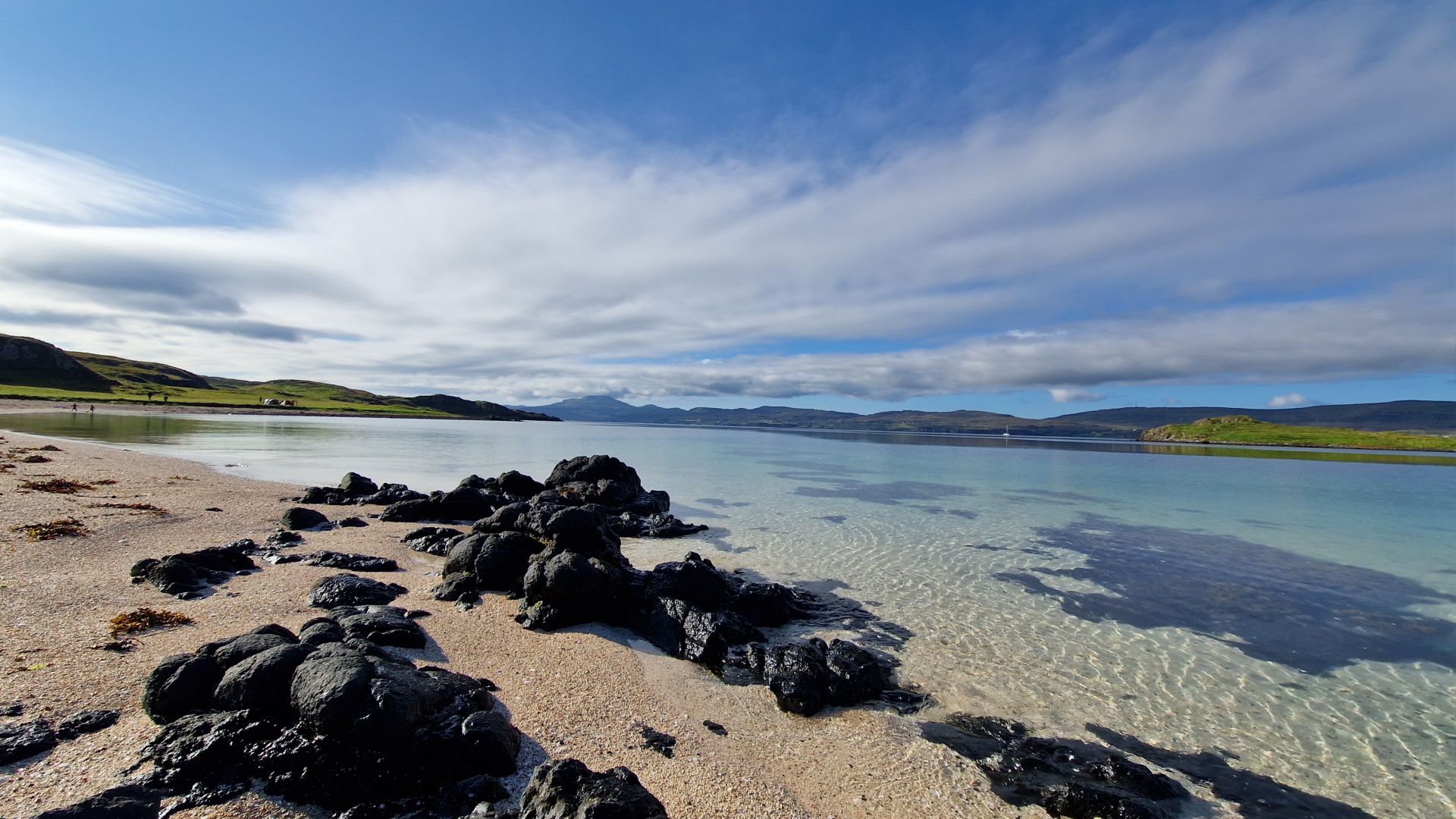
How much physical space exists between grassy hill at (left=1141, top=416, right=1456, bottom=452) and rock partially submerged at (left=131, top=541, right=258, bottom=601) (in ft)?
566

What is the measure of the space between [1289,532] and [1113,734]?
28.2m

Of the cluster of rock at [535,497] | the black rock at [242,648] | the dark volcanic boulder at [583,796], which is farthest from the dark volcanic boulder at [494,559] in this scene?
the dark volcanic boulder at [583,796]

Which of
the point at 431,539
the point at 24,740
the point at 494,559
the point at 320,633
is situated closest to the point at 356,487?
the point at 431,539

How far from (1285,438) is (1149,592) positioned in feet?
541

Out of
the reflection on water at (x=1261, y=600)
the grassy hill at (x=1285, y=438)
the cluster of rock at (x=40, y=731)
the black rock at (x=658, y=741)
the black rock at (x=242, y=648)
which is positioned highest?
the grassy hill at (x=1285, y=438)

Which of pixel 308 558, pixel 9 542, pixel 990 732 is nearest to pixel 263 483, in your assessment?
pixel 9 542

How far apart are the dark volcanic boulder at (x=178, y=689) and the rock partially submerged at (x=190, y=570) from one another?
5.78 meters

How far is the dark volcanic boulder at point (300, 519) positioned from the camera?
1961cm

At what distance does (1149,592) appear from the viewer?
17203mm

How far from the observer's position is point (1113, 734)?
9336mm

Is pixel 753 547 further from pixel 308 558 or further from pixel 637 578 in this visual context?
pixel 308 558

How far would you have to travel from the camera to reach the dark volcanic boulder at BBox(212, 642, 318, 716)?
690 cm

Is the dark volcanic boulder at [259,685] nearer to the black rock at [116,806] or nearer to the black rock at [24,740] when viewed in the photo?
the black rock at [116,806]

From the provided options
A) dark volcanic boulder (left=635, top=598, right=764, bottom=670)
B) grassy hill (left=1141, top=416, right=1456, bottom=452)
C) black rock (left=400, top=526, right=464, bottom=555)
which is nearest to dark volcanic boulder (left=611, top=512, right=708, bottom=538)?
black rock (left=400, top=526, right=464, bottom=555)
